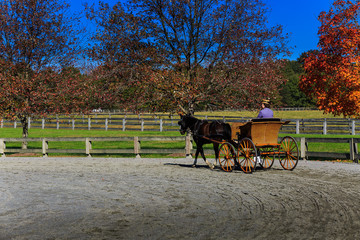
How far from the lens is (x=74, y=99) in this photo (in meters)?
21.3

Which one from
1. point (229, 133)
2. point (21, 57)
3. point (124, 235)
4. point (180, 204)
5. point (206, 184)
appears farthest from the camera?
point (21, 57)

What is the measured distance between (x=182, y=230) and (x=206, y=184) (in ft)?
14.6

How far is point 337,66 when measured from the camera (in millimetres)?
16047

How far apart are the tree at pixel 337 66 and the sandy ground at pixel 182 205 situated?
3.50m

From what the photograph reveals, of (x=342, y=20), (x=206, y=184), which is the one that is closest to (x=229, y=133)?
(x=206, y=184)

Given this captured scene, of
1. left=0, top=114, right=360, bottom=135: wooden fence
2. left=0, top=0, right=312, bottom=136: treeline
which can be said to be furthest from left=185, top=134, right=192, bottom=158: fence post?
left=0, top=114, right=360, bottom=135: wooden fence

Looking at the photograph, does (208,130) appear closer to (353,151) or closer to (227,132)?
(227,132)

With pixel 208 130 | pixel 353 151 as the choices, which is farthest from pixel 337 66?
pixel 208 130

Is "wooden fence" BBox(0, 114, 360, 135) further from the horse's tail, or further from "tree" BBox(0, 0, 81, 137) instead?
the horse's tail

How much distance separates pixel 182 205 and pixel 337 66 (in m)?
10.8

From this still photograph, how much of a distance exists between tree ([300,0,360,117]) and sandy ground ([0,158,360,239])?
138 inches

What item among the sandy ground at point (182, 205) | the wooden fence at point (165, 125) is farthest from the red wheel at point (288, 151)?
the wooden fence at point (165, 125)

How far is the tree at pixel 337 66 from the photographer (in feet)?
50.8

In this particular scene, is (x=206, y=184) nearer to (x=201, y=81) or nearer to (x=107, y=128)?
(x=201, y=81)
